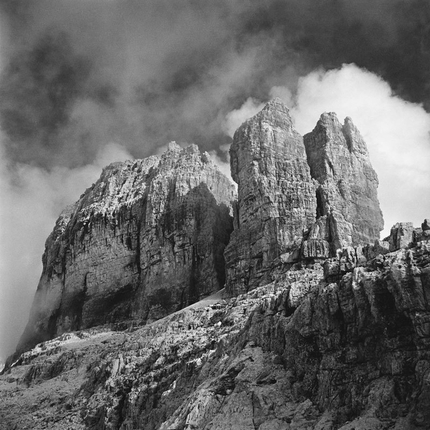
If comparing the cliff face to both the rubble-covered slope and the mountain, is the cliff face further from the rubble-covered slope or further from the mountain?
the rubble-covered slope

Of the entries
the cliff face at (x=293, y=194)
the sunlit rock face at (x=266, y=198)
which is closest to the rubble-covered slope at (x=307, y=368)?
the cliff face at (x=293, y=194)

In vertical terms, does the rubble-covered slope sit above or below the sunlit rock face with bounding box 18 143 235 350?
below

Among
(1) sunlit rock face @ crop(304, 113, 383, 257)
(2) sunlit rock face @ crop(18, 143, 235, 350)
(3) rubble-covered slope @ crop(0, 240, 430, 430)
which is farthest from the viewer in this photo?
(2) sunlit rock face @ crop(18, 143, 235, 350)

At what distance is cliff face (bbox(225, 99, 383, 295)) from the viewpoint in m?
113

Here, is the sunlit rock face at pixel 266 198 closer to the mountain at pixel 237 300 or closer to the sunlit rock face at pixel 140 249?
the mountain at pixel 237 300

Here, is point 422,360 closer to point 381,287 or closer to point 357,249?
point 381,287

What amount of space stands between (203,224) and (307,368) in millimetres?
91704

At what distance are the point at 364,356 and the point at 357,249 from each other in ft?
81.8

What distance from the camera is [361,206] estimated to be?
123 meters

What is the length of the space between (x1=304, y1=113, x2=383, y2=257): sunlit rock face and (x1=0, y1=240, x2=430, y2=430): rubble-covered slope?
129ft

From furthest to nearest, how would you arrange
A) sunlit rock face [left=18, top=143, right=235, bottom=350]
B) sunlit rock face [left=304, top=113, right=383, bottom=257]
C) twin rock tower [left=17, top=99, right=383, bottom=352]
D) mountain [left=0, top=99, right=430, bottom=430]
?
sunlit rock face [left=18, top=143, right=235, bottom=350], twin rock tower [left=17, top=99, right=383, bottom=352], sunlit rock face [left=304, top=113, right=383, bottom=257], mountain [left=0, top=99, right=430, bottom=430]

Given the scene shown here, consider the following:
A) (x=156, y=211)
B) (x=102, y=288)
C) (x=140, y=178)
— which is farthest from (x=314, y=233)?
(x=140, y=178)

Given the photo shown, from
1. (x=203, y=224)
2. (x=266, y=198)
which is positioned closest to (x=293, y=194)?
(x=266, y=198)

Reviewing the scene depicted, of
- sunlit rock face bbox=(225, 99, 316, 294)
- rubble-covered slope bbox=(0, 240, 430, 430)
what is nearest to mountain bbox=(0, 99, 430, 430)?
rubble-covered slope bbox=(0, 240, 430, 430)
